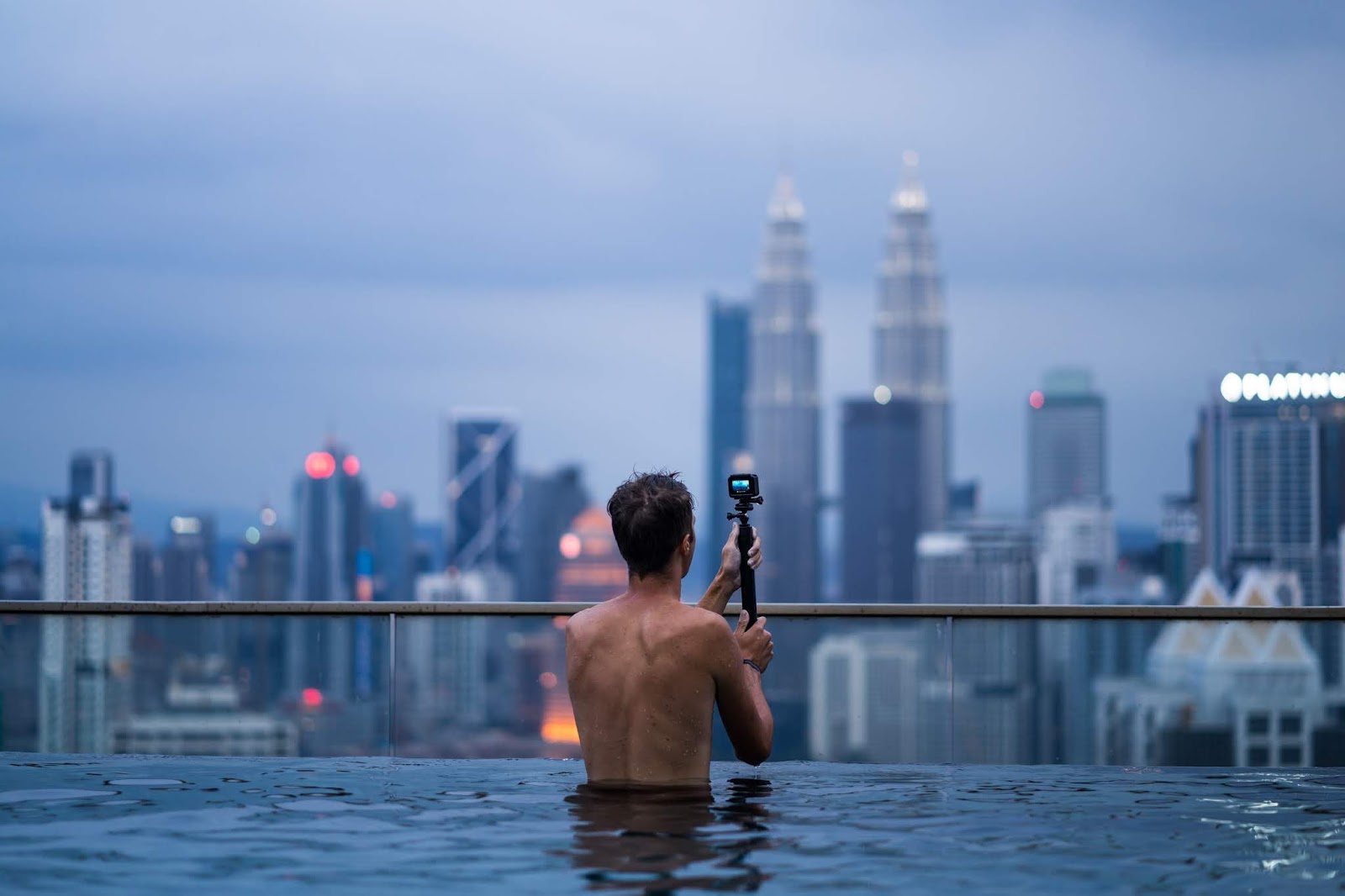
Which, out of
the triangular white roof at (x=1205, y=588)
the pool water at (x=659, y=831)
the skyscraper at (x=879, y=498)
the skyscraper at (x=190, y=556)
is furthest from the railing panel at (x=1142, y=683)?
the skyscraper at (x=879, y=498)

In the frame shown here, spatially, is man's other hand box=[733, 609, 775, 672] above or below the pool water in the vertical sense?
above

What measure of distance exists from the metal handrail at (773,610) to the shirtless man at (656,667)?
2.23 meters

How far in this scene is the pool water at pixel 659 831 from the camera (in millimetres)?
3574

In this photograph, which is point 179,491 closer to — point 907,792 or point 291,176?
point 291,176

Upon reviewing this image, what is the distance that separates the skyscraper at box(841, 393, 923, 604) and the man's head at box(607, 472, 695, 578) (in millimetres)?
150243

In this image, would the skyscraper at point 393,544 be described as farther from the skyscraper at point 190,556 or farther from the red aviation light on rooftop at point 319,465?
the skyscraper at point 190,556

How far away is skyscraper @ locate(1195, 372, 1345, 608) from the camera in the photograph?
129625 mm

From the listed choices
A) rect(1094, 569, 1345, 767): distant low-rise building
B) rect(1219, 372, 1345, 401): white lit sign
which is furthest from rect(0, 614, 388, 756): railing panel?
rect(1219, 372, 1345, 401): white lit sign

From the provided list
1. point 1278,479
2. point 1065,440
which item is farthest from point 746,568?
point 1065,440

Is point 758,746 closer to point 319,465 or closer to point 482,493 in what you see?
point 319,465

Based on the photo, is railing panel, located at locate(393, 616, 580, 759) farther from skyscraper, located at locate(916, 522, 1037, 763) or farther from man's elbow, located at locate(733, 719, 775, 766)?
skyscraper, located at locate(916, 522, 1037, 763)

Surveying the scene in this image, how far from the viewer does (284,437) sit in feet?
519

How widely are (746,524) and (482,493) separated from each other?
178m

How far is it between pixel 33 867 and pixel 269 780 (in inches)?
61.9
